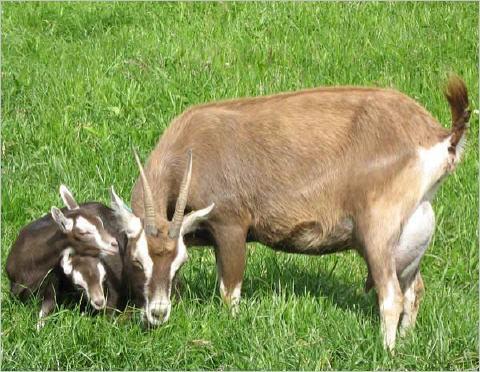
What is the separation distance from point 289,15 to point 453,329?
566cm

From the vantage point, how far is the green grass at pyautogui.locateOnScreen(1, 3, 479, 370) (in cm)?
631

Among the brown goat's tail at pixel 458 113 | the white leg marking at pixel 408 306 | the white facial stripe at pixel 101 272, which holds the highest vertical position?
the brown goat's tail at pixel 458 113

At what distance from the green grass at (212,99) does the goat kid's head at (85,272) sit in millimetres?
197

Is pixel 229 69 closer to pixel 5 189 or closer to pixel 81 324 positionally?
pixel 5 189

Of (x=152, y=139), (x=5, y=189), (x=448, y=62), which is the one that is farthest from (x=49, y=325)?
(x=448, y=62)

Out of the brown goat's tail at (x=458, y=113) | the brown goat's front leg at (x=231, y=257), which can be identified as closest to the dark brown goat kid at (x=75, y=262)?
the brown goat's front leg at (x=231, y=257)

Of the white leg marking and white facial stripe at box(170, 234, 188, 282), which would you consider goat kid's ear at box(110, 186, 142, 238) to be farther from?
the white leg marking

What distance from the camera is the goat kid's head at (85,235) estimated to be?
6.89 metres

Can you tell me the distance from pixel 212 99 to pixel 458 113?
351cm

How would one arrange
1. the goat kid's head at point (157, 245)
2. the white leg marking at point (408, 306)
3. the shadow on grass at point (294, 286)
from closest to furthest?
the goat kid's head at point (157, 245) < the white leg marking at point (408, 306) < the shadow on grass at point (294, 286)

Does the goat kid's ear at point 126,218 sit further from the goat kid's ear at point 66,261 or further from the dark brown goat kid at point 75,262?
the goat kid's ear at point 66,261

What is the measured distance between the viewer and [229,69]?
10.4 m

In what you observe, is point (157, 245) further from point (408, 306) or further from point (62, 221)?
point (408, 306)

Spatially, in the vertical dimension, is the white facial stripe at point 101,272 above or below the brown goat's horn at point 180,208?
below
